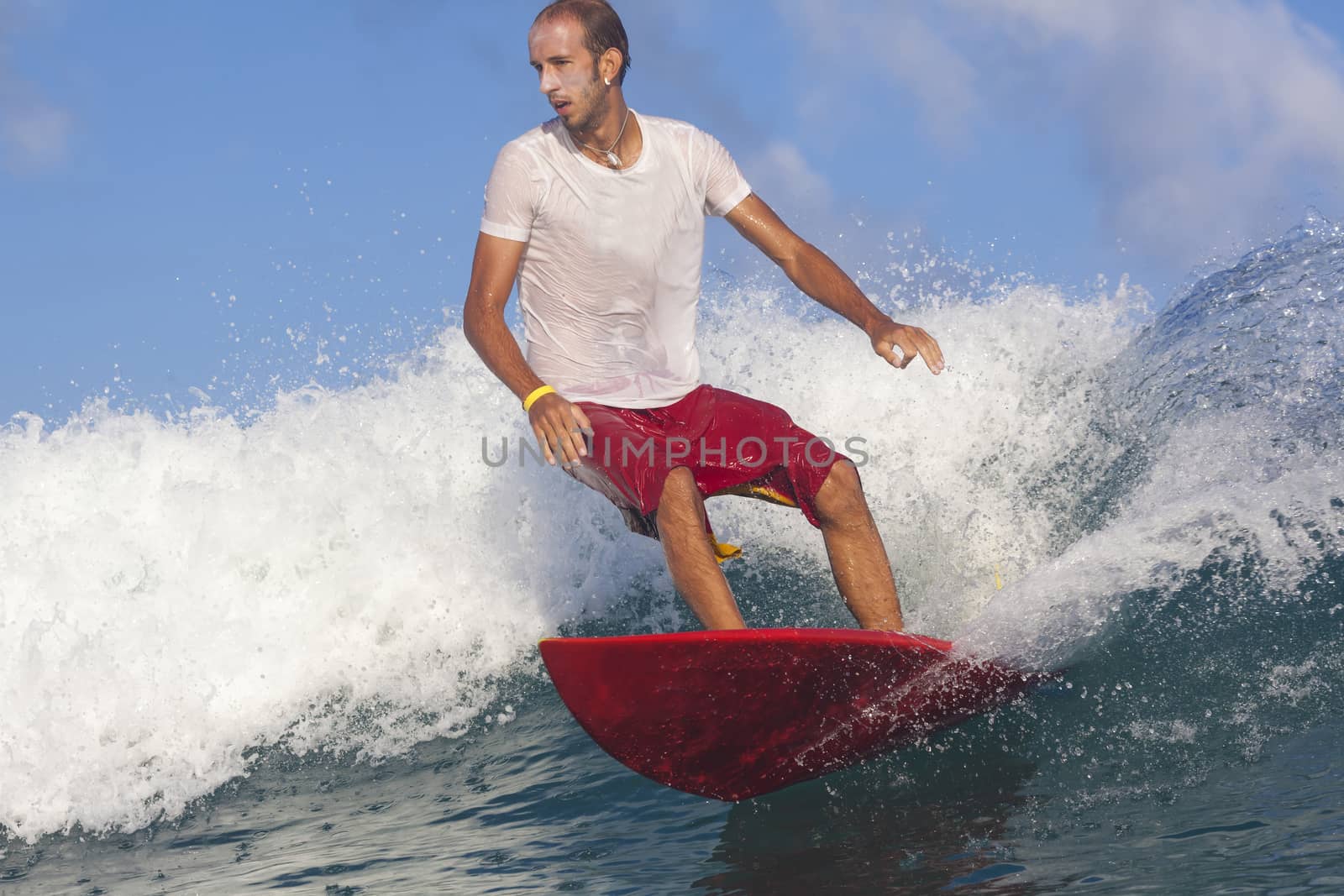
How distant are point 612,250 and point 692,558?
1149 mm

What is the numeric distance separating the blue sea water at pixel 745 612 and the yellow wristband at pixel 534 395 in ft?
4.89

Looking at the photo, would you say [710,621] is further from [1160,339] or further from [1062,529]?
[1160,339]

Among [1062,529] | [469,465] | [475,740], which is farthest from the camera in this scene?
[469,465]

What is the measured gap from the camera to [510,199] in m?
3.97

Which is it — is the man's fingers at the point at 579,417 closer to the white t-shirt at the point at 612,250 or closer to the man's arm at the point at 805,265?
the white t-shirt at the point at 612,250

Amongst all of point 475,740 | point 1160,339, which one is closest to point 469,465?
point 475,740

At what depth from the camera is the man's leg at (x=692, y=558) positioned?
150 inches

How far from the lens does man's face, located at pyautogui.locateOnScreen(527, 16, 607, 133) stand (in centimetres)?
386

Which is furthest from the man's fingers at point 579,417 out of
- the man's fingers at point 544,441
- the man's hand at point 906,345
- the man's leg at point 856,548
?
the man's hand at point 906,345

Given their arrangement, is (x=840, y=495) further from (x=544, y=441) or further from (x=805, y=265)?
(x=544, y=441)

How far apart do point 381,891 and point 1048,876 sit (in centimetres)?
205

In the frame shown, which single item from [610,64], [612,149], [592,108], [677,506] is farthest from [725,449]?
[610,64]

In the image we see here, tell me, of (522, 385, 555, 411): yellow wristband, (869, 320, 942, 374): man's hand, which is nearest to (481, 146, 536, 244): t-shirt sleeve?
(522, 385, 555, 411): yellow wristband

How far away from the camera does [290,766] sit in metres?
5.29
